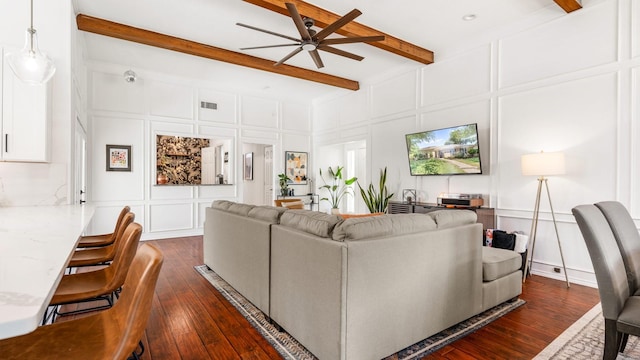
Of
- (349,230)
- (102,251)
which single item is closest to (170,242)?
→ (102,251)

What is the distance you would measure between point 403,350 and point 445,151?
3384mm

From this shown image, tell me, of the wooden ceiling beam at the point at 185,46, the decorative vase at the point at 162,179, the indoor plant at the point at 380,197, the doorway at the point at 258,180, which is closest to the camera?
the wooden ceiling beam at the point at 185,46

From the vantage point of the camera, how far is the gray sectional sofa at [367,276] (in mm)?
1833

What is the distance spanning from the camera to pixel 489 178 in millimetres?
4457

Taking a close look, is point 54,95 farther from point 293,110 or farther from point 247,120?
point 293,110

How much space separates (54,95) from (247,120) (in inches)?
162

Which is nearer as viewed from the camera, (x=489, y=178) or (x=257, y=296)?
(x=257, y=296)

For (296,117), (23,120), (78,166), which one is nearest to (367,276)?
(23,120)

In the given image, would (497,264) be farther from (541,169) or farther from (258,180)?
(258,180)

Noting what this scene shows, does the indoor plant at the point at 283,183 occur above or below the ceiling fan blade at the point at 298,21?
below

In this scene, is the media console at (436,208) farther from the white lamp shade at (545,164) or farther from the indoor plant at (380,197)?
the white lamp shade at (545,164)

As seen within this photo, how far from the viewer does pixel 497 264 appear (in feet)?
8.93

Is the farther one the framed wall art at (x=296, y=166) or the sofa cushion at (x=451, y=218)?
the framed wall art at (x=296, y=166)

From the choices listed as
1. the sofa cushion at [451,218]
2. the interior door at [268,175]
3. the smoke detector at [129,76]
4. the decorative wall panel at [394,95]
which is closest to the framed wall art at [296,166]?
the interior door at [268,175]
